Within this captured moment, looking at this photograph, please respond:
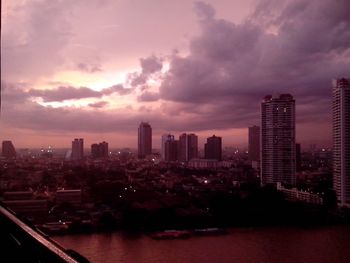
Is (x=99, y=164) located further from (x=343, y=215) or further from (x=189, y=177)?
(x=343, y=215)

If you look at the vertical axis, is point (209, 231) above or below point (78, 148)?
below

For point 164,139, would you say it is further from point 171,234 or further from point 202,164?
point 171,234

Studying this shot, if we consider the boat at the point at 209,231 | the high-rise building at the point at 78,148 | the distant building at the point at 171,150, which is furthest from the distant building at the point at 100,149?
the boat at the point at 209,231

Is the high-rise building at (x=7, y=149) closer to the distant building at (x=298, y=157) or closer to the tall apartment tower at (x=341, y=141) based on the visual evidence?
the tall apartment tower at (x=341, y=141)

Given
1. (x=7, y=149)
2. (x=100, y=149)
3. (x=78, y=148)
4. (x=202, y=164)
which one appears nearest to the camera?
(x=7, y=149)

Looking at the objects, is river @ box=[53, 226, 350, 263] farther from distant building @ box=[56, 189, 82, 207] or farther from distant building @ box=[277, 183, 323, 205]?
distant building @ box=[277, 183, 323, 205]

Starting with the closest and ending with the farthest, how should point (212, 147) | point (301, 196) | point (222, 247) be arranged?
point (222, 247) < point (301, 196) < point (212, 147)

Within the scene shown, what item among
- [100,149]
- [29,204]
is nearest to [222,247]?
[29,204]

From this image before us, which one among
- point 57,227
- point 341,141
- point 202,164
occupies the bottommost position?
point 57,227
